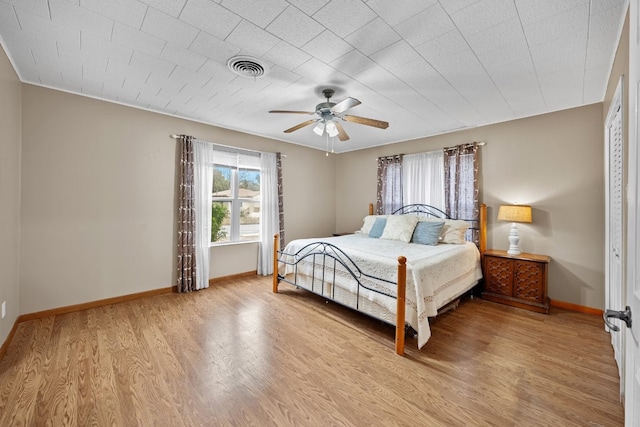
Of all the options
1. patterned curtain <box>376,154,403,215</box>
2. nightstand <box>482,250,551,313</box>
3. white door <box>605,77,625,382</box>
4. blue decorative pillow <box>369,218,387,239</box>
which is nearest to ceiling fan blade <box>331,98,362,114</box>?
white door <box>605,77,625,382</box>

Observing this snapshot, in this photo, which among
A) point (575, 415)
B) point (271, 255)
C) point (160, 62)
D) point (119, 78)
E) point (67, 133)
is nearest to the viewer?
point (575, 415)

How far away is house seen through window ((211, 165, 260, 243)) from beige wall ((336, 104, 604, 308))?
3690 millimetres

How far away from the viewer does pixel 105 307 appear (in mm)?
3307

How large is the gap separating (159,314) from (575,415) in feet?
12.3

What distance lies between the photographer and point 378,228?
4.51 metres

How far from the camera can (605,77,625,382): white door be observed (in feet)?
6.72

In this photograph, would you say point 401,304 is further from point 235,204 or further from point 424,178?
point 235,204

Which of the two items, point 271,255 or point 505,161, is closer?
point 505,161

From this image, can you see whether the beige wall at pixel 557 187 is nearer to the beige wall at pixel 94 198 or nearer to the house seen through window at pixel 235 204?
the house seen through window at pixel 235 204

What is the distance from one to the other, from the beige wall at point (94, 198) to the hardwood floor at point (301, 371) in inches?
18.6

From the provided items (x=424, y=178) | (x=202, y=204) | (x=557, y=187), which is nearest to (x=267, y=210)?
(x=202, y=204)

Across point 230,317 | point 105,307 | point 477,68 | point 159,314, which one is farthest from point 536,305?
point 105,307

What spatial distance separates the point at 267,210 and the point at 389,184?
2.36 metres

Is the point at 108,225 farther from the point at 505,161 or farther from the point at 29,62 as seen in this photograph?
the point at 505,161
